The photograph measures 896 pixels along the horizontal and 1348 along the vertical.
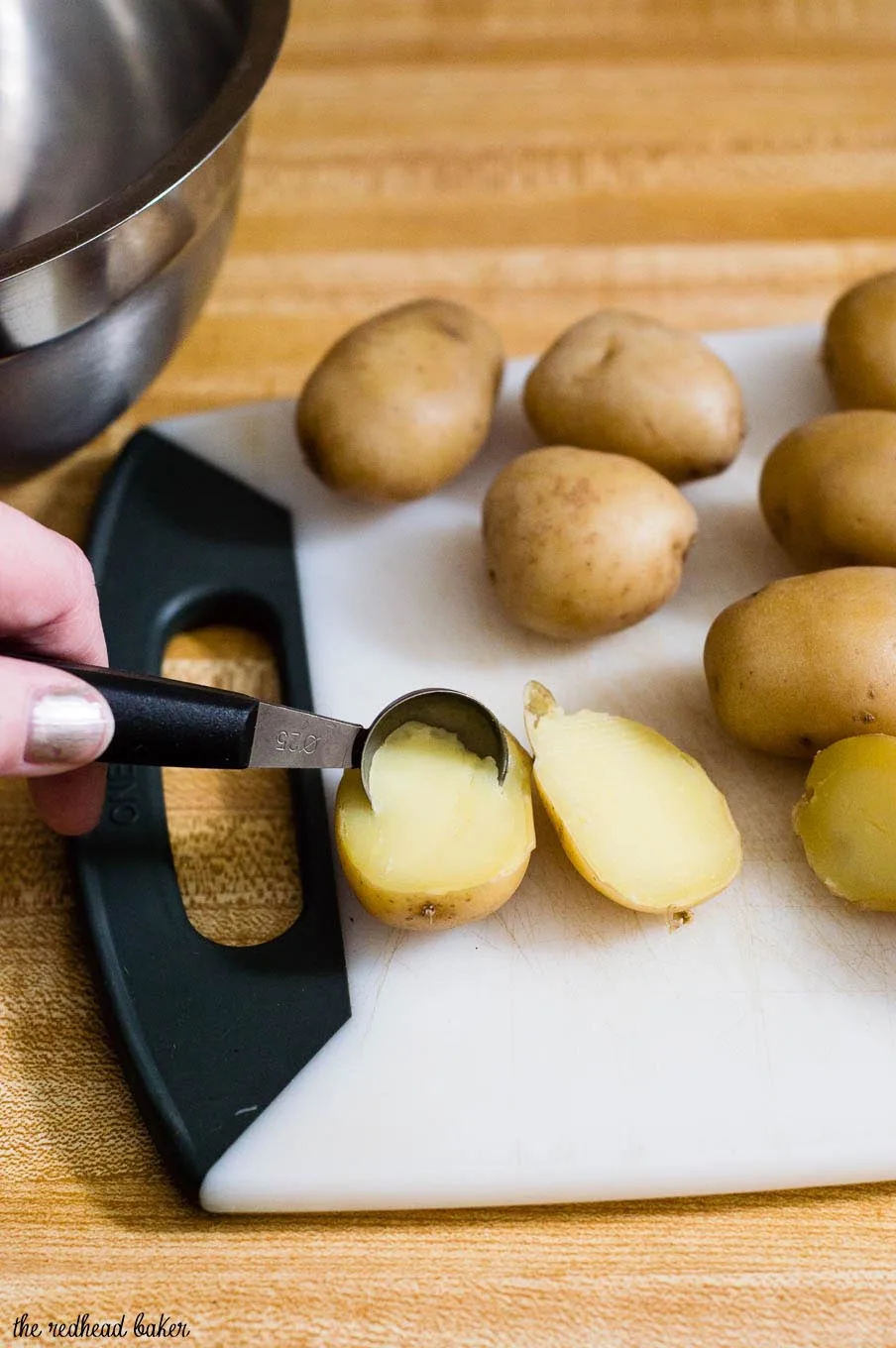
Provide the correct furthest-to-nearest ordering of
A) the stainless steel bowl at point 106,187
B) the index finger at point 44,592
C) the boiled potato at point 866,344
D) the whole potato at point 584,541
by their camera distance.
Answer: the boiled potato at point 866,344
the whole potato at point 584,541
the stainless steel bowl at point 106,187
the index finger at point 44,592

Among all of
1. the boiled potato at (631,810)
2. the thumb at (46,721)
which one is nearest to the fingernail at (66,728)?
the thumb at (46,721)

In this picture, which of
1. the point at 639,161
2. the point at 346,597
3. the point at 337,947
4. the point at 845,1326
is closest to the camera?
the point at 845,1326

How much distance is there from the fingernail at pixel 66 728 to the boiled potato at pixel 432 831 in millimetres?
236

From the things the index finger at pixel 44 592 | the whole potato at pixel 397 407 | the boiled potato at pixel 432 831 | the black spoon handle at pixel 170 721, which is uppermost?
the index finger at pixel 44 592

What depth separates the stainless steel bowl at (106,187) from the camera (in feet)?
3.01

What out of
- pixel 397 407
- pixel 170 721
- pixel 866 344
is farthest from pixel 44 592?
pixel 866 344

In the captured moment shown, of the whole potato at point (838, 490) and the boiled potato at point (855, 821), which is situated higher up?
the whole potato at point (838, 490)

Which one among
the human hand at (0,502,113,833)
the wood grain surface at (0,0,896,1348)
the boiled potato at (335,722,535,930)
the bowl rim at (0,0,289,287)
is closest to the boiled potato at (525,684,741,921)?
the boiled potato at (335,722,535,930)

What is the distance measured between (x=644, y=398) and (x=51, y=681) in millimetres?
627

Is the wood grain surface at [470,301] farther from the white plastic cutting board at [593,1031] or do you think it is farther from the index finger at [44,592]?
the index finger at [44,592]

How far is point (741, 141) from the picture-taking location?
1635 mm

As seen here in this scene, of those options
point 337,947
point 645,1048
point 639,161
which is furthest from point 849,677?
point 639,161

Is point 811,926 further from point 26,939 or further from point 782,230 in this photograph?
point 782,230

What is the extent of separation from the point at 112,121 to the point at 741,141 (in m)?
0.84
